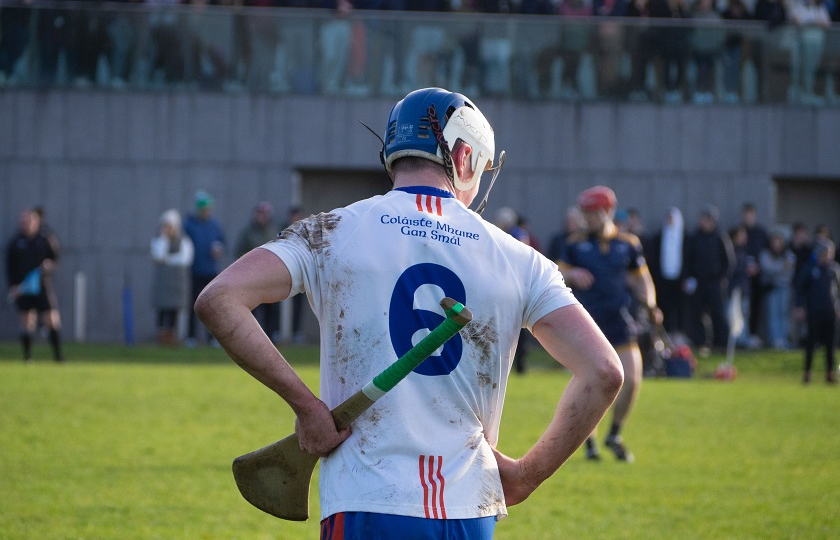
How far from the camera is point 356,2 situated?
85.2 feet

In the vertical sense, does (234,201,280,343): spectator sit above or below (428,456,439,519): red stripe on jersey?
below

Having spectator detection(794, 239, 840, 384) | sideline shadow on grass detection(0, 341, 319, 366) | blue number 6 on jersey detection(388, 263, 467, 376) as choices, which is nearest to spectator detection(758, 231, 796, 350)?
spectator detection(794, 239, 840, 384)

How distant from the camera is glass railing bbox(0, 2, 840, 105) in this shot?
82.1ft

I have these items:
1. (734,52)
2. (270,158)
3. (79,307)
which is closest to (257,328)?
(79,307)

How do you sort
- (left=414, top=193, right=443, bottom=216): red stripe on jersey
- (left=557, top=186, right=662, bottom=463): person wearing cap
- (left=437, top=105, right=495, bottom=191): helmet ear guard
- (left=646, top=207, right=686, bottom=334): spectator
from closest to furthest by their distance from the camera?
(left=414, top=193, right=443, bottom=216): red stripe on jersey, (left=437, top=105, right=495, bottom=191): helmet ear guard, (left=557, top=186, right=662, bottom=463): person wearing cap, (left=646, top=207, right=686, bottom=334): spectator

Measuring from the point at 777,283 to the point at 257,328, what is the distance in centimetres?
2215

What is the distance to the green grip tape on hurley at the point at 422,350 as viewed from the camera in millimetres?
3102

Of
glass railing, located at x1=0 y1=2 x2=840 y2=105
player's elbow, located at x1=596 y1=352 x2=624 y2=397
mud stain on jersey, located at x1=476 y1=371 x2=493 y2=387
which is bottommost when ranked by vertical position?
mud stain on jersey, located at x1=476 y1=371 x2=493 y2=387

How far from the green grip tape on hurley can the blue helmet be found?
1.98 feet

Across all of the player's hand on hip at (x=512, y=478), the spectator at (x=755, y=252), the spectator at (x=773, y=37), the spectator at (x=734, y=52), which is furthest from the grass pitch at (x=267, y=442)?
the spectator at (x=773, y=37)

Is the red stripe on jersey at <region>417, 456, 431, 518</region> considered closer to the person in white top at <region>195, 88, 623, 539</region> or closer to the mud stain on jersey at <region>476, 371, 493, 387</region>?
the person in white top at <region>195, 88, 623, 539</region>

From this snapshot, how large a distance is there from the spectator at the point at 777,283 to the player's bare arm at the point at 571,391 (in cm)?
2146

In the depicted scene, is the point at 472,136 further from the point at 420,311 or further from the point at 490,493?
the point at 490,493

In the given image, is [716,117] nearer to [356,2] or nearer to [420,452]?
[356,2]
